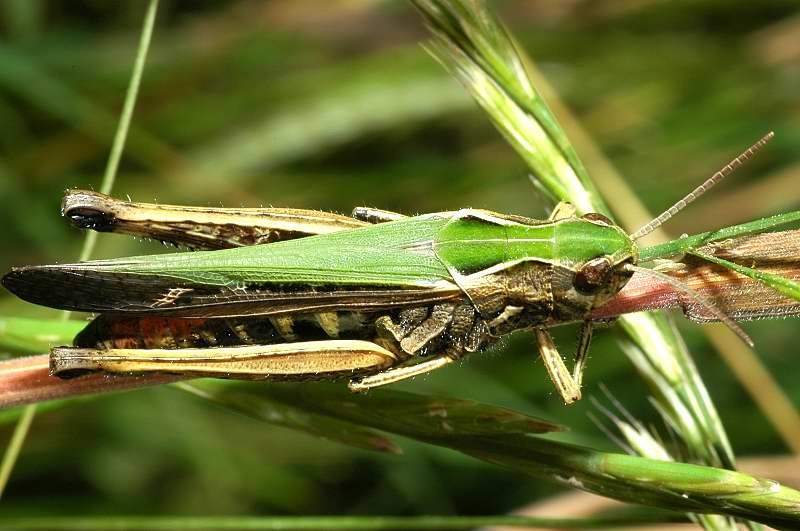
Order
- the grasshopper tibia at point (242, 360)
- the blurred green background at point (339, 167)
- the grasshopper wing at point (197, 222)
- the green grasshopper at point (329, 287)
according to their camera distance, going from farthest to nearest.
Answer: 1. the blurred green background at point (339, 167)
2. the grasshopper wing at point (197, 222)
3. the green grasshopper at point (329, 287)
4. the grasshopper tibia at point (242, 360)

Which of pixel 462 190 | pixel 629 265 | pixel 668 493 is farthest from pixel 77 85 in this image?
pixel 668 493

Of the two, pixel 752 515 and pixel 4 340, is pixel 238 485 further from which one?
pixel 752 515

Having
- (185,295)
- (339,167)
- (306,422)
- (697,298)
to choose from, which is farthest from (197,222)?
(339,167)

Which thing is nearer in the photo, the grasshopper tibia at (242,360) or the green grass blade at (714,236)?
the green grass blade at (714,236)

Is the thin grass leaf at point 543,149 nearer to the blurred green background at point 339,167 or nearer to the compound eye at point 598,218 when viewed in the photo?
the compound eye at point 598,218

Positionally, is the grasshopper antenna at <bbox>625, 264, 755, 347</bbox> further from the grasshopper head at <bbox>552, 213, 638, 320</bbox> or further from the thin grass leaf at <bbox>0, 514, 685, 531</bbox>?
the thin grass leaf at <bbox>0, 514, 685, 531</bbox>

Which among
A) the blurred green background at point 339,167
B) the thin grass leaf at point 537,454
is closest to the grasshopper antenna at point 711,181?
the thin grass leaf at point 537,454
